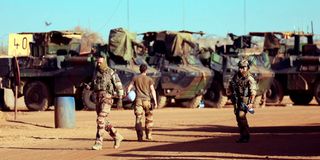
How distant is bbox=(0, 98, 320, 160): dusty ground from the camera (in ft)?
46.2

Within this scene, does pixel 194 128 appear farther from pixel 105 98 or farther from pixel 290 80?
pixel 290 80

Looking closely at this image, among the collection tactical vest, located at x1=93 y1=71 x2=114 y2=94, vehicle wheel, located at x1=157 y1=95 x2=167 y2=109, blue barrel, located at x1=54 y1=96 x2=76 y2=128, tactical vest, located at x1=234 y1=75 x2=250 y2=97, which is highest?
tactical vest, located at x1=93 y1=71 x2=114 y2=94

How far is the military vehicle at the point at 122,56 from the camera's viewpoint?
32281 mm

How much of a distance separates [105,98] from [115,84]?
0.33 m

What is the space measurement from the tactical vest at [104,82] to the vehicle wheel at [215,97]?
20.2 meters

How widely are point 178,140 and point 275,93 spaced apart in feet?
66.8

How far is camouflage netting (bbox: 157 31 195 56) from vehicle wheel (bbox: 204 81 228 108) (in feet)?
6.13

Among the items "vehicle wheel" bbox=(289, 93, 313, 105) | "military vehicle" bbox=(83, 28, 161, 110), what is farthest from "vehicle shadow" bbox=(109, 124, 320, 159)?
"vehicle wheel" bbox=(289, 93, 313, 105)

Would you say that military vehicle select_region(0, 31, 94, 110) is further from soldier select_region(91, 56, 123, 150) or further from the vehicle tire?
soldier select_region(91, 56, 123, 150)

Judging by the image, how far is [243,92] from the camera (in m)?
16.1

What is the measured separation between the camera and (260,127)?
70.8 ft

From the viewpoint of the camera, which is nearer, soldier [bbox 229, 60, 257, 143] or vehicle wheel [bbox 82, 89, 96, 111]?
soldier [bbox 229, 60, 257, 143]

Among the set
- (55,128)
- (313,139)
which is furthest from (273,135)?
(55,128)

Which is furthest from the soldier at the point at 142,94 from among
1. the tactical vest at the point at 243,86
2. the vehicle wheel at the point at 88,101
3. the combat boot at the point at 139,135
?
the vehicle wheel at the point at 88,101
